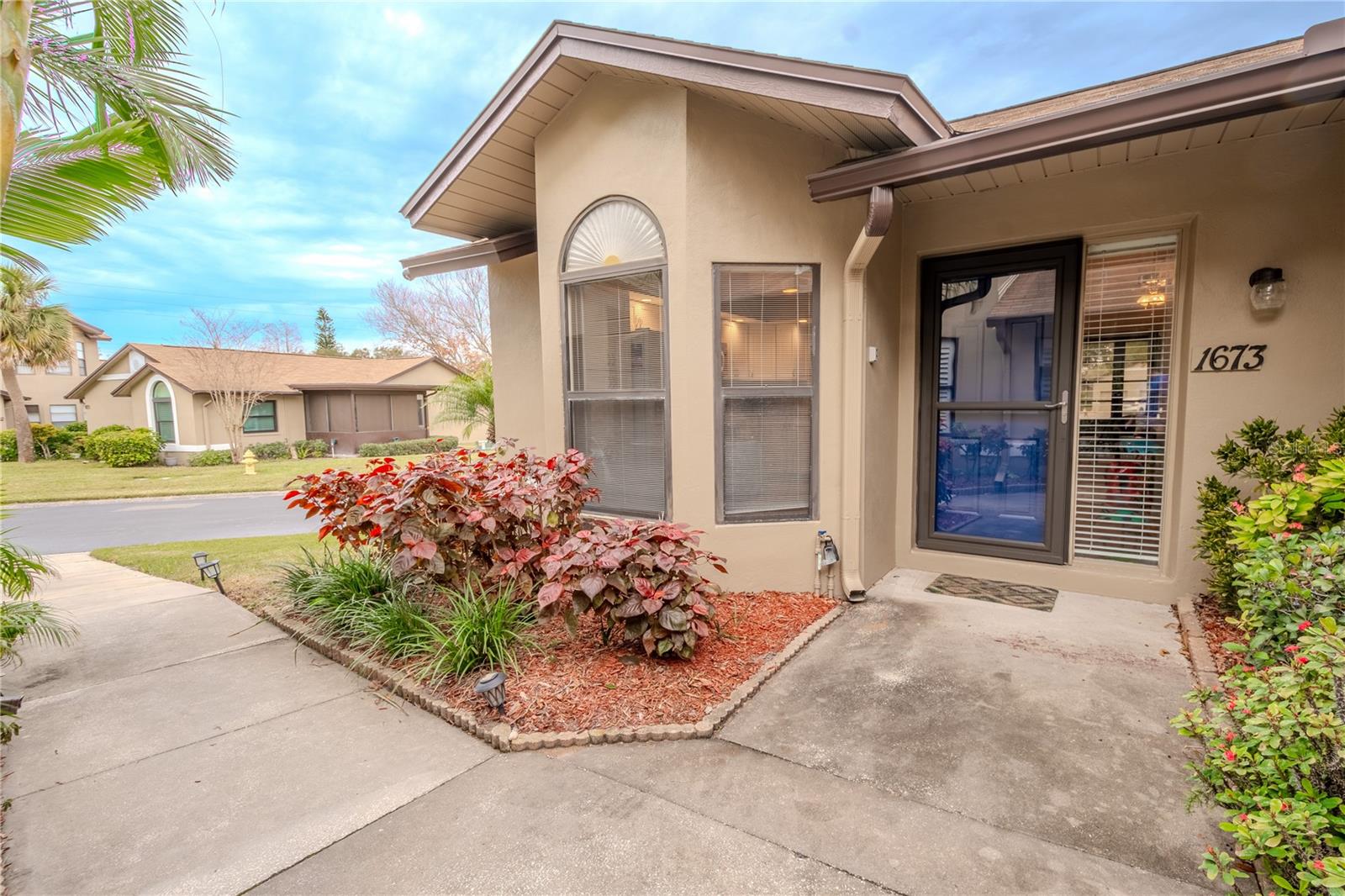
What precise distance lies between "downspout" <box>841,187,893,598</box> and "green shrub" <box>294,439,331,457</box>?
22.7 m

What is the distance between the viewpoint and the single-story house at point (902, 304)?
3.77 meters

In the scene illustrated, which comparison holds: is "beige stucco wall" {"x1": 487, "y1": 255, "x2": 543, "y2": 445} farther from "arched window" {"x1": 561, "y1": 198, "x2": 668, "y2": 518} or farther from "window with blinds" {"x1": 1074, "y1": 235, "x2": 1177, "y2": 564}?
"window with blinds" {"x1": 1074, "y1": 235, "x2": 1177, "y2": 564}

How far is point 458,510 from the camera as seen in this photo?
3742 millimetres

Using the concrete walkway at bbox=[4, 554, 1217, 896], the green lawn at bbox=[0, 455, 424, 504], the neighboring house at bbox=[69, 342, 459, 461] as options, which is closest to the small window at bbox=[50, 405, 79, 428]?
the neighboring house at bbox=[69, 342, 459, 461]

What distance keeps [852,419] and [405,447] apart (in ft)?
68.7

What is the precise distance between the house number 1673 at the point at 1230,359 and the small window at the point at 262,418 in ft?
85.6

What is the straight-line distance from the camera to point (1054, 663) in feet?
11.1

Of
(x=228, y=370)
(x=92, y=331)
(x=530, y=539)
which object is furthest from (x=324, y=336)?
(x=530, y=539)

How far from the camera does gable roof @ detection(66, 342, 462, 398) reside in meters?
20.8

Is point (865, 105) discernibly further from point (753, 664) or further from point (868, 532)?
point (753, 664)

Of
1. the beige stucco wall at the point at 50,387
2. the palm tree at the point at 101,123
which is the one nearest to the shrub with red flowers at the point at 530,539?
the palm tree at the point at 101,123

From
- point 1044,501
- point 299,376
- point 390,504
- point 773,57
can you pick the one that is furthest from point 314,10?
point 299,376

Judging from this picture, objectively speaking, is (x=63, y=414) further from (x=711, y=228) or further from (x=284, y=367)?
(x=711, y=228)

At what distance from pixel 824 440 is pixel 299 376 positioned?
24.8 m
